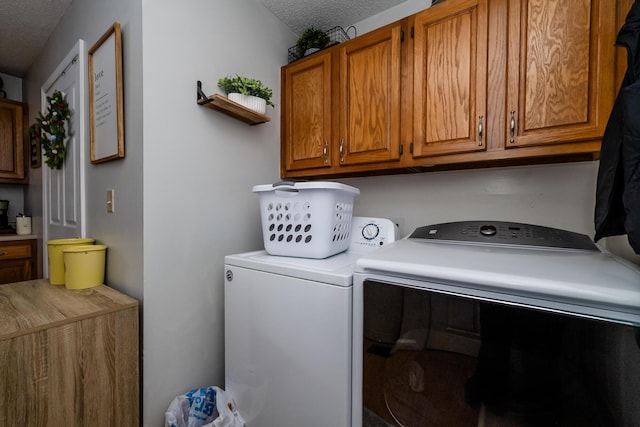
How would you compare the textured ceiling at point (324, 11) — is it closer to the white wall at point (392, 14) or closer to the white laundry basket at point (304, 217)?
the white wall at point (392, 14)

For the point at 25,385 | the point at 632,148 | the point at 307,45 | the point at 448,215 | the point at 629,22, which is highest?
the point at 307,45

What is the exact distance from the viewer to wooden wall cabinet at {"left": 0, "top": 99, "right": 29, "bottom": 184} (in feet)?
8.31

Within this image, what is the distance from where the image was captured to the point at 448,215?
1.56 m

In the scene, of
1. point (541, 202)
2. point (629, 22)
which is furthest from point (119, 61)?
point (541, 202)

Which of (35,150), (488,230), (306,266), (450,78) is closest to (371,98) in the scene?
(450,78)

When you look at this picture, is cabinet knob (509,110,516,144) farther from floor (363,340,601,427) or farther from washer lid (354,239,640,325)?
floor (363,340,601,427)

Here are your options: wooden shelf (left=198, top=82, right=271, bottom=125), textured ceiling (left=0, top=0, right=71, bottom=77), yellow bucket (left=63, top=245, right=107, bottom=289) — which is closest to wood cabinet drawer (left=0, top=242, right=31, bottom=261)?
textured ceiling (left=0, top=0, right=71, bottom=77)

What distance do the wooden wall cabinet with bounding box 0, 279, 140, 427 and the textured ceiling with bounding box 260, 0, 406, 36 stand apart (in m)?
1.81

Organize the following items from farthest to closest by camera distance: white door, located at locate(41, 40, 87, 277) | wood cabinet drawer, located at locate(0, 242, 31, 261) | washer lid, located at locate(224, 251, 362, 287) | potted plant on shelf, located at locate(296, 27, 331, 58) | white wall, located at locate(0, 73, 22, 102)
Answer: white wall, located at locate(0, 73, 22, 102), wood cabinet drawer, located at locate(0, 242, 31, 261), potted plant on shelf, located at locate(296, 27, 331, 58), white door, located at locate(41, 40, 87, 277), washer lid, located at locate(224, 251, 362, 287)

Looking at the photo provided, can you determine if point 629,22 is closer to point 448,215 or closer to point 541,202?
point 541,202

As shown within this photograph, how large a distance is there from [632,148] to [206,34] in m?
1.64

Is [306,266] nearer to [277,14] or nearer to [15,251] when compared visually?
[277,14]

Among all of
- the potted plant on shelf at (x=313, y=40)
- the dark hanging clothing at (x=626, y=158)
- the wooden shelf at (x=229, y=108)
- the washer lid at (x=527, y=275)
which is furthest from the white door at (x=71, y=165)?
the dark hanging clothing at (x=626, y=158)

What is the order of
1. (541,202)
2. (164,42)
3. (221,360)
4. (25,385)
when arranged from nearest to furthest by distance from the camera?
(25,385) → (164,42) → (541,202) → (221,360)
